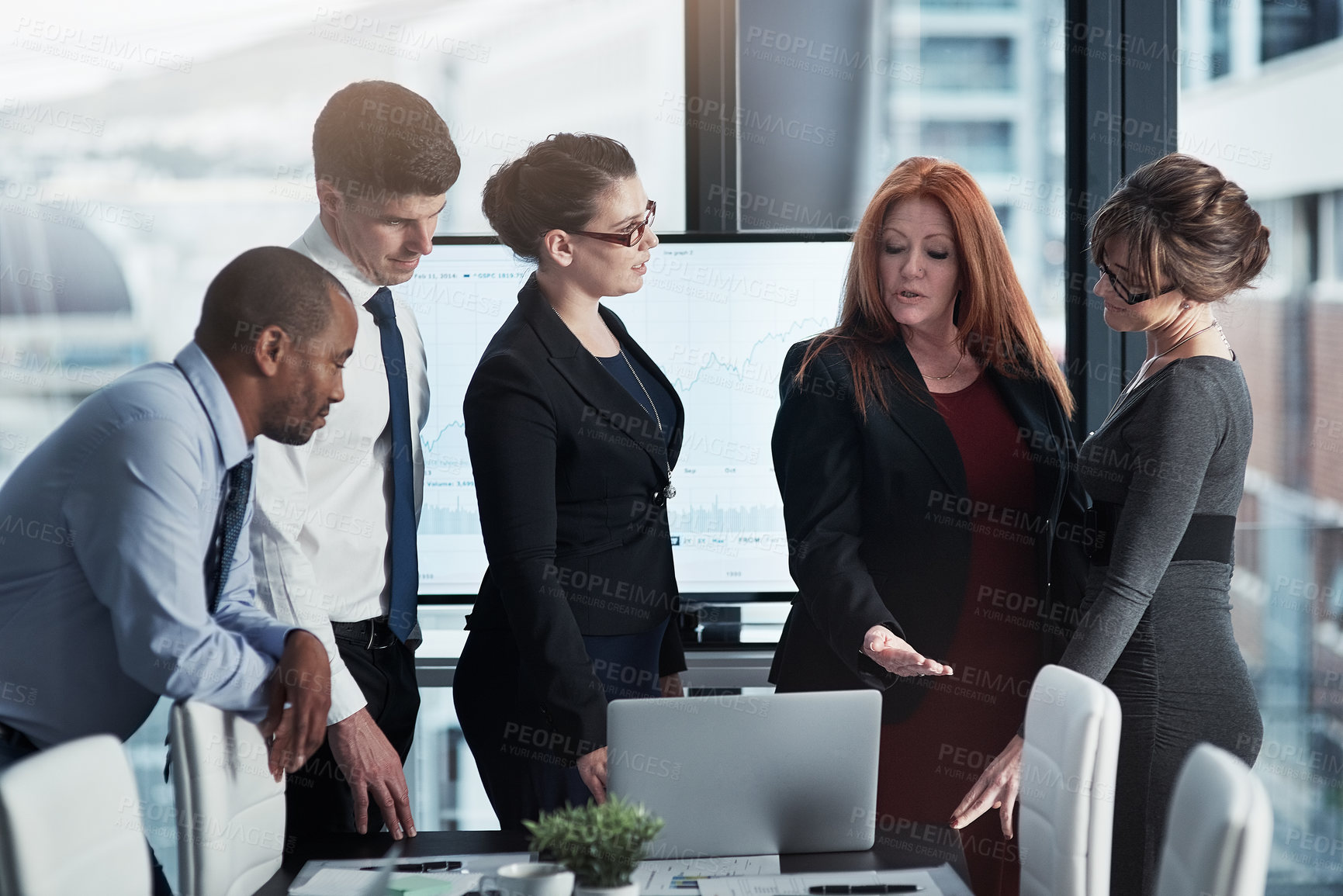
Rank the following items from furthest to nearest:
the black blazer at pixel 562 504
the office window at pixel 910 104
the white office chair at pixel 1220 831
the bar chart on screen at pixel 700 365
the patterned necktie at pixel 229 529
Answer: the office window at pixel 910 104 → the bar chart on screen at pixel 700 365 → the black blazer at pixel 562 504 → the patterned necktie at pixel 229 529 → the white office chair at pixel 1220 831

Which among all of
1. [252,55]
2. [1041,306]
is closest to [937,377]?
[1041,306]

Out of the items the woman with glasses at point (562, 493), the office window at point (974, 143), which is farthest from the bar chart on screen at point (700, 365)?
the woman with glasses at point (562, 493)

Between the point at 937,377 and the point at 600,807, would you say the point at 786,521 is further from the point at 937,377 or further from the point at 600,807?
the point at 600,807

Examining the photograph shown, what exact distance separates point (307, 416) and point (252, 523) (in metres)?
0.31

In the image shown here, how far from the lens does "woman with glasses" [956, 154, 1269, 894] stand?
199cm

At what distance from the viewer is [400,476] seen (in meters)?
2.18

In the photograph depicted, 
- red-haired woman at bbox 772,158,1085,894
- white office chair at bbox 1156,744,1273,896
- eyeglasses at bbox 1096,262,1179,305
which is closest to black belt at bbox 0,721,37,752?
red-haired woman at bbox 772,158,1085,894

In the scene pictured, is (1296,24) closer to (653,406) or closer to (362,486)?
(653,406)

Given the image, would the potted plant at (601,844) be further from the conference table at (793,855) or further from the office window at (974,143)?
the office window at (974,143)

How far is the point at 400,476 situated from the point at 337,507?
14 cm

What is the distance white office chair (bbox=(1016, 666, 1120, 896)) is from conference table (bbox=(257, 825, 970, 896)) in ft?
0.50

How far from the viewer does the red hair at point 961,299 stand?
7.39 feet

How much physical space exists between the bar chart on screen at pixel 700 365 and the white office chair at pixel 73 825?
1.52 meters

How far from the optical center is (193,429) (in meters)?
1.68
